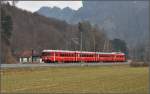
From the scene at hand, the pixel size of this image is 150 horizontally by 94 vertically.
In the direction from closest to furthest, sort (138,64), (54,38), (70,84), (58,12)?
(58,12) → (70,84) → (54,38) → (138,64)

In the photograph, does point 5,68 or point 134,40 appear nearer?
point 134,40

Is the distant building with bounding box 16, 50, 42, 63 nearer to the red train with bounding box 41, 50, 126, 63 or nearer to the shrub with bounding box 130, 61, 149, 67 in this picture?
the red train with bounding box 41, 50, 126, 63

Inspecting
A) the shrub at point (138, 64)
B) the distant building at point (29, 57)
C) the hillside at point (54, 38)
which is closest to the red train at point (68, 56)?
the hillside at point (54, 38)

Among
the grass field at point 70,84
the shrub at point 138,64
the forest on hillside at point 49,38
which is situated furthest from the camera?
the shrub at point 138,64

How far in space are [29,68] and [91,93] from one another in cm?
2587

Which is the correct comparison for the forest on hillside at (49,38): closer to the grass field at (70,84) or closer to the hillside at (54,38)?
the hillside at (54,38)

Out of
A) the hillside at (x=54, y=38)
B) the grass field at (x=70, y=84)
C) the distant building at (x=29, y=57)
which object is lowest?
the grass field at (x=70, y=84)

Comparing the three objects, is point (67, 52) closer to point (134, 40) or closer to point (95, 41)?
point (95, 41)

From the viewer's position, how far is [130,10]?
64.6ft

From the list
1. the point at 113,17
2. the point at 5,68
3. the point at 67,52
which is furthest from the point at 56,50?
the point at 113,17

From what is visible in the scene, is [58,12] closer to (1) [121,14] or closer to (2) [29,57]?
(1) [121,14]

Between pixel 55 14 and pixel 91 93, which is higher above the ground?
pixel 55 14

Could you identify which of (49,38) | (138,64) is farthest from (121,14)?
(138,64)

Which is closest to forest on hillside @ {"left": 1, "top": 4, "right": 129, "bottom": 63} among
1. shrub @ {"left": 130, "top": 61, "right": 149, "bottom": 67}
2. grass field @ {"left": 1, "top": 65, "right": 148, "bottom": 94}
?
grass field @ {"left": 1, "top": 65, "right": 148, "bottom": 94}
